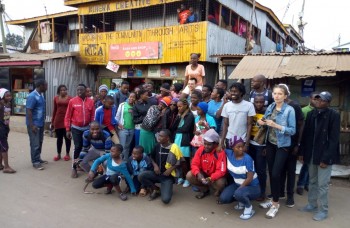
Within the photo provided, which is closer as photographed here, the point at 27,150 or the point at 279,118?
the point at 279,118

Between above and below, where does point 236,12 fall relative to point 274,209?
above

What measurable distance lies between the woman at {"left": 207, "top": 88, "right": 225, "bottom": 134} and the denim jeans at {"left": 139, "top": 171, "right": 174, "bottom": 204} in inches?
46.3

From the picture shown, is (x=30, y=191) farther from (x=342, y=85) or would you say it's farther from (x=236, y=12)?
(x=236, y=12)

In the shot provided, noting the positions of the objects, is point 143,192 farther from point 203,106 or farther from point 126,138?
point 203,106

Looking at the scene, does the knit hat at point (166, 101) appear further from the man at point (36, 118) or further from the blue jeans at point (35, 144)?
the blue jeans at point (35, 144)

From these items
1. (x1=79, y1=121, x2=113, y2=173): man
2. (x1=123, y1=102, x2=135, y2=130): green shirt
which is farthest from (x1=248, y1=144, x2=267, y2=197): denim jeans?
(x1=79, y1=121, x2=113, y2=173): man

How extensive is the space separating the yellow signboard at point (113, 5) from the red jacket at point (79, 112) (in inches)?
266

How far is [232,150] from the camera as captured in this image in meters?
4.38

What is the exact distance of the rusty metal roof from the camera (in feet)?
19.2

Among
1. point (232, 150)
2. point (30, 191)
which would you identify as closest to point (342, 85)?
point (232, 150)

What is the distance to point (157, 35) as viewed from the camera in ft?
38.4

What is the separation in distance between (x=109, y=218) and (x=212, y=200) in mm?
1576

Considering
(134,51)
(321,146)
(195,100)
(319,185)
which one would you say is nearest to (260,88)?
(195,100)

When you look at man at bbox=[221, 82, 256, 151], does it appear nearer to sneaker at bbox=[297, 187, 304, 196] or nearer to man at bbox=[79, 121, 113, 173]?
sneaker at bbox=[297, 187, 304, 196]
